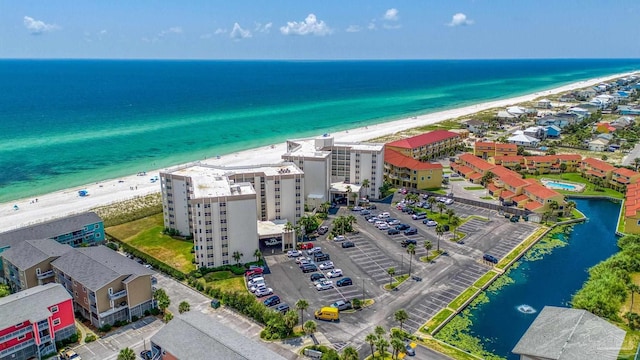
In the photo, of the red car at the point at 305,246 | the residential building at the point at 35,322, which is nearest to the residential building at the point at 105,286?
the residential building at the point at 35,322

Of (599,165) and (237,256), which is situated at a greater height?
(599,165)

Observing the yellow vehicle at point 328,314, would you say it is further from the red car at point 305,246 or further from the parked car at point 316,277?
the red car at point 305,246

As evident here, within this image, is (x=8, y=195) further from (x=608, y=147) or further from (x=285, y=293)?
(x=608, y=147)

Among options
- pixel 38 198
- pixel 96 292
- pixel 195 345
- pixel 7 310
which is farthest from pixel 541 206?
pixel 38 198

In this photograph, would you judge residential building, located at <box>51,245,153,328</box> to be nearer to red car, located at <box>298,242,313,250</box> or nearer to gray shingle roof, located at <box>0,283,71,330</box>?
gray shingle roof, located at <box>0,283,71,330</box>

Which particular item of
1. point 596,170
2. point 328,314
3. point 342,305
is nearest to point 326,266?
point 342,305

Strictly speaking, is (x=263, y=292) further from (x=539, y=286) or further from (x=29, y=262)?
(x=539, y=286)
